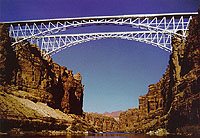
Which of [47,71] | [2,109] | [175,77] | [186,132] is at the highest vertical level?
[47,71]

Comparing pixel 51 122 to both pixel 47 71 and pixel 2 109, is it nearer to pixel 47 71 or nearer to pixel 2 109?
pixel 2 109

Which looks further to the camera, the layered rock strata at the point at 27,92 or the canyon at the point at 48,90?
the layered rock strata at the point at 27,92

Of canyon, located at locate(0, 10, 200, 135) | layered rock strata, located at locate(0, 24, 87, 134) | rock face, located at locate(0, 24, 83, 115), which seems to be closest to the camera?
canyon, located at locate(0, 10, 200, 135)

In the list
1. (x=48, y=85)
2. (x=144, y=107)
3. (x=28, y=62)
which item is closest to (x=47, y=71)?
(x=48, y=85)

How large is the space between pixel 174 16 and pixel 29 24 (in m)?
27.3

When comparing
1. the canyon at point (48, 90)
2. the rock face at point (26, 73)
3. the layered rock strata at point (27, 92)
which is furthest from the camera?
the rock face at point (26, 73)

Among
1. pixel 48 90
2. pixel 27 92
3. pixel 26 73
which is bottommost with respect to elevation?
pixel 27 92

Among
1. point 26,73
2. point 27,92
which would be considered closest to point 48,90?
point 26,73

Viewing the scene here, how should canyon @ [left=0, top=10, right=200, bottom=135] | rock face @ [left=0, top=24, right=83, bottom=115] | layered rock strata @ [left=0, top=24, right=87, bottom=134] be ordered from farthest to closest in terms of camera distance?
rock face @ [left=0, top=24, right=83, bottom=115] → layered rock strata @ [left=0, top=24, right=87, bottom=134] → canyon @ [left=0, top=10, right=200, bottom=135]

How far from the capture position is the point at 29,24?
42.6m

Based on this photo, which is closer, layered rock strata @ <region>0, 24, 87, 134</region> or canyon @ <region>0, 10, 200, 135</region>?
canyon @ <region>0, 10, 200, 135</region>

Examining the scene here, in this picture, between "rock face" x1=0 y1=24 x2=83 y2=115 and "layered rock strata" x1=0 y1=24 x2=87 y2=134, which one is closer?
"layered rock strata" x1=0 y1=24 x2=87 y2=134

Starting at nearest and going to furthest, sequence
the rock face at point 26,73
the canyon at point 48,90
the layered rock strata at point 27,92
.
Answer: the canyon at point 48,90 → the layered rock strata at point 27,92 → the rock face at point 26,73

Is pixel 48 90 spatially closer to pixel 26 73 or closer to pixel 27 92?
pixel 26 73
